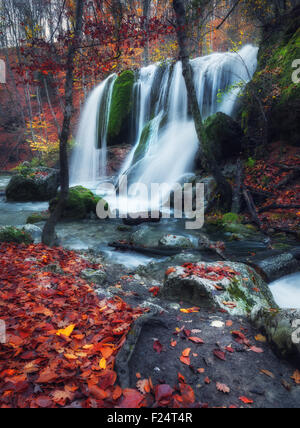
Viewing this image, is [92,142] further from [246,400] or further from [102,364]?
[246,400]

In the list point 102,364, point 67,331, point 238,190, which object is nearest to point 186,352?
point 102,364

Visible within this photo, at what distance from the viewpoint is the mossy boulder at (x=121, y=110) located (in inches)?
685

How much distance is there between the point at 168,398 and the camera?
1.68m

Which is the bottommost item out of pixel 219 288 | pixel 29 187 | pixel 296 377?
pixel 296 377

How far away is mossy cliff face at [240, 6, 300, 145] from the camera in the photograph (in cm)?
855

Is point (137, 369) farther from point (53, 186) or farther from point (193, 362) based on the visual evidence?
Answer: point (53, 186)

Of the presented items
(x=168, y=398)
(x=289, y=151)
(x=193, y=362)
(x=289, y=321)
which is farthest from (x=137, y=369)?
(x=289, y=151)

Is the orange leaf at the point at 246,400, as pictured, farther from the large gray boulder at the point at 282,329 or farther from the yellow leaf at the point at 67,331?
the yellow leaf at the point at 67,331

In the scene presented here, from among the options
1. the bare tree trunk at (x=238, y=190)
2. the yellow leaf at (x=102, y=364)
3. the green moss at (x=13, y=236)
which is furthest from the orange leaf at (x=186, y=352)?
the bare tree trunk at (x=238, y=190)

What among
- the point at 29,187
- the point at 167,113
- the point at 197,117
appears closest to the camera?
the point at 197,117

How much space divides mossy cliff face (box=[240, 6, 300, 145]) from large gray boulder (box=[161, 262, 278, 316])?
288 inches

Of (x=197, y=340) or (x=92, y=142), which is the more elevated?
(x=92, y=142)

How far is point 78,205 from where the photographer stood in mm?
9430

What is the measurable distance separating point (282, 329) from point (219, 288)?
1.01 metres
